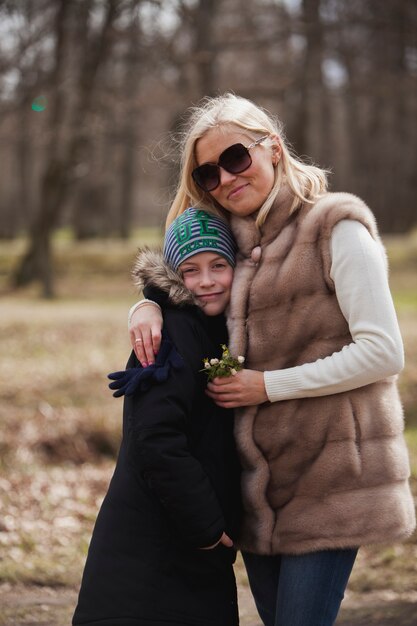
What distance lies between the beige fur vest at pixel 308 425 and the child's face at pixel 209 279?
0.06 meters

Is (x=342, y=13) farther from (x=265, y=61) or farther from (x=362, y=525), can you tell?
(x=362, y=525)

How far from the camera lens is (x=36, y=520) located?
230 inches

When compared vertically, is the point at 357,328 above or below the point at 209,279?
below

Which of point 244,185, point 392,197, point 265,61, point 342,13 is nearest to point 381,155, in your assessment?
point 392,197

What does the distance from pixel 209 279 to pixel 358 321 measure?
0.51 m

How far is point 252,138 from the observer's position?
104 inches

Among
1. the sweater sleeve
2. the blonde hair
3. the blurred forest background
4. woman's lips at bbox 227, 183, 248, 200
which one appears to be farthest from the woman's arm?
the blurred forest background

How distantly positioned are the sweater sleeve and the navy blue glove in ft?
1.24

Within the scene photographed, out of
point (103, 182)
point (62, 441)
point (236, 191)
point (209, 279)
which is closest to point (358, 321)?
point (209, 279)

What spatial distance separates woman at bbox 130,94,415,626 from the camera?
7.95 ft

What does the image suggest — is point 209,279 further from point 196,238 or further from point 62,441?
point 62,441

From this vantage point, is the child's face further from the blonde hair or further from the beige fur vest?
the blonde hair

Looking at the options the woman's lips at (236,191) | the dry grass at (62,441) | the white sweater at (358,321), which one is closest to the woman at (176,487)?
the woman's lips at (236,191)

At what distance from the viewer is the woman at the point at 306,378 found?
2.42 m
